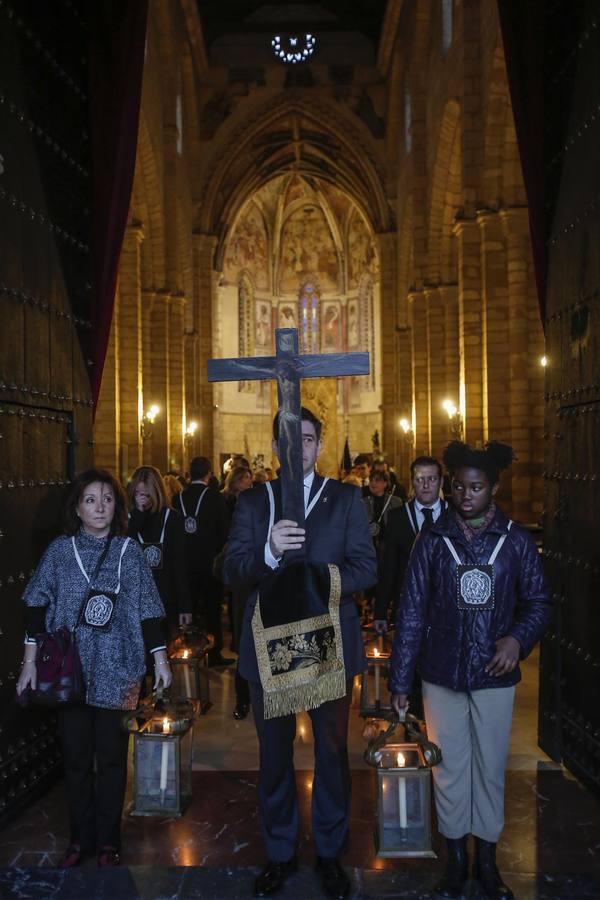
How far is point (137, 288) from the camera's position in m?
16.7

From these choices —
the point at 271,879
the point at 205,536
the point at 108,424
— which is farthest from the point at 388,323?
the point at 271,879

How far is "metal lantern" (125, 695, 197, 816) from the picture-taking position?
13.0 ft

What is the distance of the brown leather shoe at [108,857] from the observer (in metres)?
3.64

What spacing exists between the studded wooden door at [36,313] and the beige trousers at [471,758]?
87.7 inches

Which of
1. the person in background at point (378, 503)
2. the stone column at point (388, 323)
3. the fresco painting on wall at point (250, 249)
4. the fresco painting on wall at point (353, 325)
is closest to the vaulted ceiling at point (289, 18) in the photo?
the stone column at point (388, 323)

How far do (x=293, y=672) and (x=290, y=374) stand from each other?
3.90 feet

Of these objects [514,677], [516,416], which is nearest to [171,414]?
[516,416]

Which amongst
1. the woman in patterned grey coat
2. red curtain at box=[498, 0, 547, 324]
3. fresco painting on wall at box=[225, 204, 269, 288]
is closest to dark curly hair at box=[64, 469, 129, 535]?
the woman in patterned grey coat

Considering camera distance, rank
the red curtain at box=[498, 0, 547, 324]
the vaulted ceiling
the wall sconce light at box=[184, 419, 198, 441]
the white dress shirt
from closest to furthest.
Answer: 1. the red curtain at box=[498, 0, 547, 324]
2. the white dress shirt
3. the wall sconce light at box=[184, 419, 198, 441]
4. the vaulted ceiling

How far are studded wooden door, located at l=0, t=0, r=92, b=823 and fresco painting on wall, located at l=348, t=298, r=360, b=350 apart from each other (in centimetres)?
3620

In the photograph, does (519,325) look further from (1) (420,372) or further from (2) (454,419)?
(1) (420,372)

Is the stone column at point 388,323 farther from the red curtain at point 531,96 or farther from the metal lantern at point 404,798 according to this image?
the metal lantern at point 404,798

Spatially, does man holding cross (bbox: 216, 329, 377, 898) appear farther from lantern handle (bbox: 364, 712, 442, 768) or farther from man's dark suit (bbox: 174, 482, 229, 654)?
man's dark suit (bbox: 174, 482, 229, 654)

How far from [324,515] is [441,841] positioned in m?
1.72
